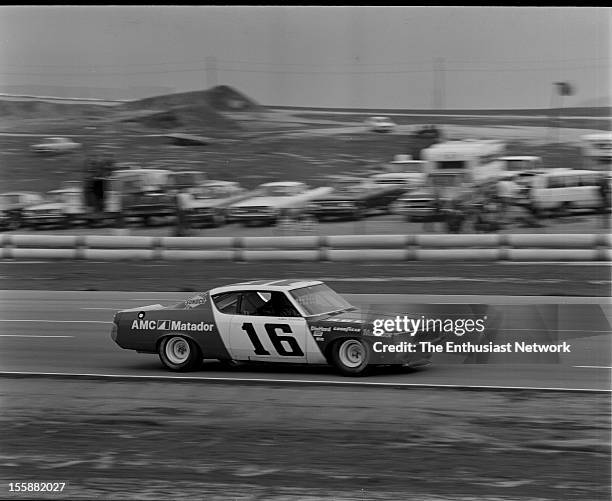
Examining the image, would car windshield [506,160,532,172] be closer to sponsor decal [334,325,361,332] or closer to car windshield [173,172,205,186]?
sponsor decal [334,325,361,332]

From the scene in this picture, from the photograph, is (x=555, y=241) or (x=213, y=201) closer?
(x=555, y=241)

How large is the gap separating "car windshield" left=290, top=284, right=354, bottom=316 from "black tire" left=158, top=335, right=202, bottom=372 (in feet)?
3.74

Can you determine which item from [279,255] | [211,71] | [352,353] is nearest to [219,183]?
[279,255]

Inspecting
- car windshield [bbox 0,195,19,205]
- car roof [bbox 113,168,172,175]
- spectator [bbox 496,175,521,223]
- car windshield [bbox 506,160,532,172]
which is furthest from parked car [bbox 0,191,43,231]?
car windshield [bbox 506,160,532,172]

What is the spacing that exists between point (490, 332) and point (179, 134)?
2.91 meters

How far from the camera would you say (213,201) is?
23.8 ft

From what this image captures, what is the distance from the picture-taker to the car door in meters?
7.52

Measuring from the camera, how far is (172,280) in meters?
7.42

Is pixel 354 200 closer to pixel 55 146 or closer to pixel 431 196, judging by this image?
pixel 431 196

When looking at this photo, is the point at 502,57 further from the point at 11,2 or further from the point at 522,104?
the point at 11,2

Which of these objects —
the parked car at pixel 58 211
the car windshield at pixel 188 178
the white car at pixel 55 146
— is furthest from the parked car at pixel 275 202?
the white car at pixel 55 146

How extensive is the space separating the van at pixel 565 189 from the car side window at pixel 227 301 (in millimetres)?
2525

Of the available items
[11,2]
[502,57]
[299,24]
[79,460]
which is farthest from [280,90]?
[79,460]

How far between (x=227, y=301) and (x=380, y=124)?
1938 mm
